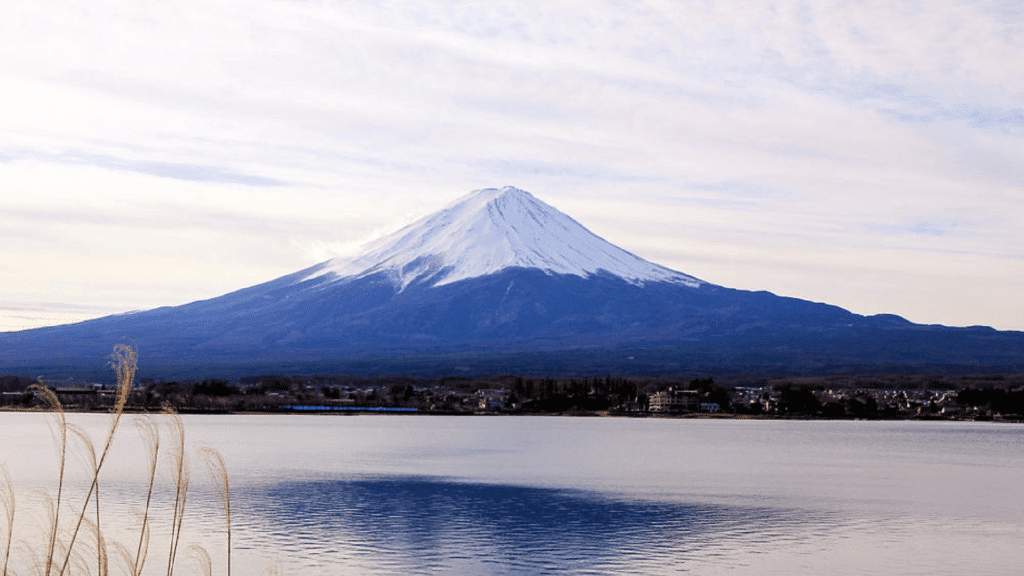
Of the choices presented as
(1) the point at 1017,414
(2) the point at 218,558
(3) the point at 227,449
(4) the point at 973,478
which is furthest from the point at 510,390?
(2) the point at 218,558

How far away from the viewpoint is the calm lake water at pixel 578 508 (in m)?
31.6

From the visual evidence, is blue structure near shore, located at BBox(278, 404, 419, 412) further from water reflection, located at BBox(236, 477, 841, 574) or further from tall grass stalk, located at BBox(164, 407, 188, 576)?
tall grass stalk, located at BBox(164, 407, 188, 576)

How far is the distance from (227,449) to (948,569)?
57818mm

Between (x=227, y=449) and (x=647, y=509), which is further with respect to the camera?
(x=227, y=449)

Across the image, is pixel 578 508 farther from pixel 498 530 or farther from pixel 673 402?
pixel 673 402

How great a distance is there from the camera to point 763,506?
4634 cm

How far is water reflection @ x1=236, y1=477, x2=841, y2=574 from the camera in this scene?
30875 millimetres

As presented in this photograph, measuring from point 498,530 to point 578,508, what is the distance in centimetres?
780

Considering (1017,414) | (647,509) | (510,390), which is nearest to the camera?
(647,509)

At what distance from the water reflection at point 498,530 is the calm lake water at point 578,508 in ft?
0.32

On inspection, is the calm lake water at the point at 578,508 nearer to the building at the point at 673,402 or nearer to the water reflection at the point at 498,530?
the water reflection at the point at 498,530

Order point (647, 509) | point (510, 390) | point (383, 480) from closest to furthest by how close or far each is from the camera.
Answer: point (647, 509)
point (383, 480)
point (510, 390)

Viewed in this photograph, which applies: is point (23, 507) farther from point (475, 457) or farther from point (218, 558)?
point (475, 457)

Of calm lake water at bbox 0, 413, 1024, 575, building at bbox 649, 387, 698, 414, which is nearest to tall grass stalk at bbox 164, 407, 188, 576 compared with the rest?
calm lake water at bbox 0, 413, 1024, 575
